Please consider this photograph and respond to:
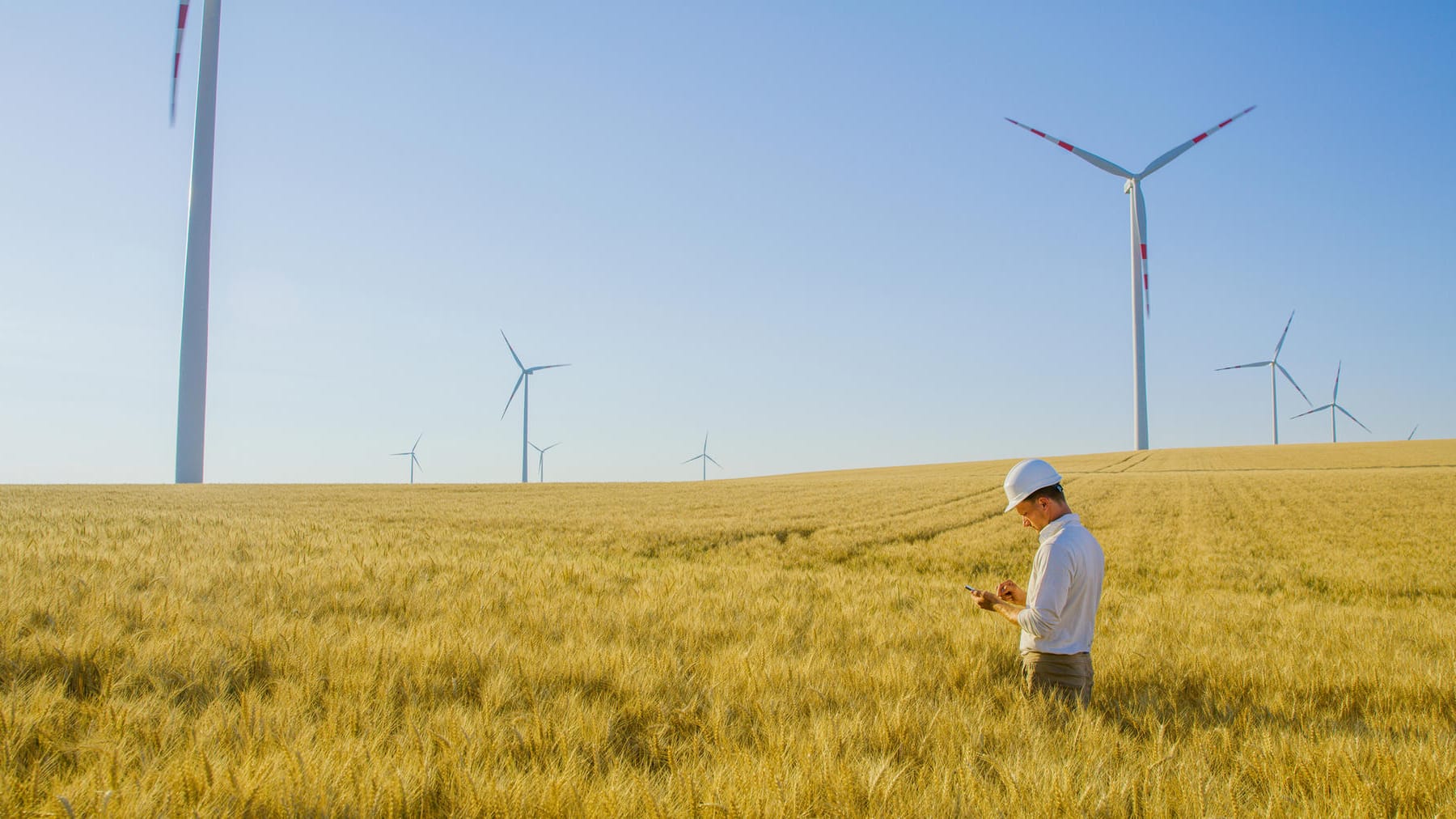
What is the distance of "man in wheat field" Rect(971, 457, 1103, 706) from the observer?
4.08 metres

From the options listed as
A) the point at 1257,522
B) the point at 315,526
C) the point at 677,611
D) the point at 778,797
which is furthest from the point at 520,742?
the point at 1257,522

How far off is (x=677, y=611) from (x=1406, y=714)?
509 centimetres

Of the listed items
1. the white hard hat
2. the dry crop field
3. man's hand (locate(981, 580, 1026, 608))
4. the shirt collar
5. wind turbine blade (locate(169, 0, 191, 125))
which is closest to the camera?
the dry crop field

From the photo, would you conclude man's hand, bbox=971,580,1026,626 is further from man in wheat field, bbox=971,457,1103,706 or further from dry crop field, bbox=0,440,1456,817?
dry crop field, bbox=0,440,1456,817

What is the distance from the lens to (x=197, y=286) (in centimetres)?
5091

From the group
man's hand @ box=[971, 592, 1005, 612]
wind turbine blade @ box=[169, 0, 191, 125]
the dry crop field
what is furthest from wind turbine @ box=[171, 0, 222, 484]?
man's hand @ box=[971, 592, 1005, 612]

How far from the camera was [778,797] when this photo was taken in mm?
2604

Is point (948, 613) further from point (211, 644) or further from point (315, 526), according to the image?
point (315, 526)

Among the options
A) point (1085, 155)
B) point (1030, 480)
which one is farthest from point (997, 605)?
point (1085, 155)

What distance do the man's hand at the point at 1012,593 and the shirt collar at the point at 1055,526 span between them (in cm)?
32

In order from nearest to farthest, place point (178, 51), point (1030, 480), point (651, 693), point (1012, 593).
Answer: point (651, 693) < point (1030, 480) < point (1012, 593) < point (178, 51)

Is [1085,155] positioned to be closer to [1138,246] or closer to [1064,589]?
[1138,246]

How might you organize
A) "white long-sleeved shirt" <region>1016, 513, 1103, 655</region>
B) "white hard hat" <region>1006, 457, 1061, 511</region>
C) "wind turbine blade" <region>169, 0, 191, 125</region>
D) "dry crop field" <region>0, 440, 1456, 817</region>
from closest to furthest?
"dry crop field" <region>0, 440, 1456, 817</region> → "white long-sleeved shirt" <region>1016, 513, 1103, 655</region> → "white hard hat" <region>1006, 457, 1061, 511</region> → "wind turbine blade" <region>169, 0, 191, 125</region>

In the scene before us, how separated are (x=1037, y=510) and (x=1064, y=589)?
0.48m
